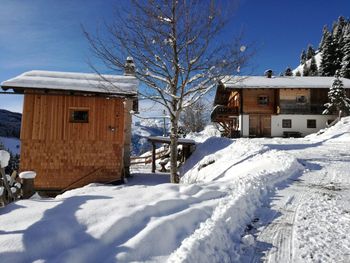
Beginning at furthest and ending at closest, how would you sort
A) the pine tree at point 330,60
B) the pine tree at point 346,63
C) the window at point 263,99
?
the pine tree at point 330,60 → the pine tree at point 346,63 → the window at point 263,99

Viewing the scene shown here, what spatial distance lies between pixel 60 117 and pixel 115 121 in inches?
107

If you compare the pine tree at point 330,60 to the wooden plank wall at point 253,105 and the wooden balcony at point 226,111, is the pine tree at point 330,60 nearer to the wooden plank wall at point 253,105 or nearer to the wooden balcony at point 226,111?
the wooden plank wall at point 253,105

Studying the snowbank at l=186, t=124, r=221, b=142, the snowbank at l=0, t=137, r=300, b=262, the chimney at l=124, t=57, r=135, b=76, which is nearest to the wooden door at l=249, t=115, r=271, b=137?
the snowbank at l=186, t=124, r=221, b=142

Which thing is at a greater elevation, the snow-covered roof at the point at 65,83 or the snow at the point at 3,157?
the snow-covered roof at the point at 65,83

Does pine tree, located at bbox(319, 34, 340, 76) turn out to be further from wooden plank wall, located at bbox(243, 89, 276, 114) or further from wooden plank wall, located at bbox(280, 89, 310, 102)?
wooden plank wall, located at bbox(243, 89, 276, 114)

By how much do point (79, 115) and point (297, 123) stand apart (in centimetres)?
2492

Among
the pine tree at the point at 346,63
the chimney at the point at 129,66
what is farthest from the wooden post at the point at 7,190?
the pine tree at the point at 346,63

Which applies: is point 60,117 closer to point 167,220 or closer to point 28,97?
point 28,97

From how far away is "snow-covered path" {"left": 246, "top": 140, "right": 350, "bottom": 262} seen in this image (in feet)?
11.9

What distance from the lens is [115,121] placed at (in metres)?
15.2

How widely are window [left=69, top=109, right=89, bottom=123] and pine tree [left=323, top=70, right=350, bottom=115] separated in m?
26.1

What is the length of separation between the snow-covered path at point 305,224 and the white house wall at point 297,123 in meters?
25.0

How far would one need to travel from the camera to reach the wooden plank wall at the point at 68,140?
1465 cm

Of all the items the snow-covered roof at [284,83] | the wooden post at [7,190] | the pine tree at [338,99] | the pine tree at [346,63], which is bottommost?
the wooden post at [7,190]
